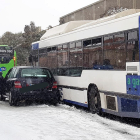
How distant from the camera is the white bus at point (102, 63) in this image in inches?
381

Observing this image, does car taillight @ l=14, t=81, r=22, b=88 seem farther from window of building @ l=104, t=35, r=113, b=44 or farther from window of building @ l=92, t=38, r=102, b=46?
window of building @ l=104, t=35, r=113, b=44

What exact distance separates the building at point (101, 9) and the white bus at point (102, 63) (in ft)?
102

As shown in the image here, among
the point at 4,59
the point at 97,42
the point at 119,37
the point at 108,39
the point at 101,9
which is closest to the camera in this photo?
the point at 119,37

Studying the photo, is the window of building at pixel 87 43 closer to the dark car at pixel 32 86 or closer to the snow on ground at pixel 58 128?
the dark car at pixel 32 86

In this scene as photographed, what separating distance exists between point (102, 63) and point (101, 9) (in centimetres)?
4151

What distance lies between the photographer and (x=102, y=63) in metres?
11.4

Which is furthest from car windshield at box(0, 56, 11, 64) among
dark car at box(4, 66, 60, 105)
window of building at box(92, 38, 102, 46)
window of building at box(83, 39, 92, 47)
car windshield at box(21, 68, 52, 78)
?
window of building at box(92, 38, 102, 46)

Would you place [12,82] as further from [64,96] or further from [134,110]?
[134,110]

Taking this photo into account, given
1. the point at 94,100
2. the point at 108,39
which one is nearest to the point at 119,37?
the point at 108,39

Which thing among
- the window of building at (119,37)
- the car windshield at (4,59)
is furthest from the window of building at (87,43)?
the car windshield at (4,59)

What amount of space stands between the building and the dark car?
31900mm

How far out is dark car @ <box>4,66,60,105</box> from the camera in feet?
44.9

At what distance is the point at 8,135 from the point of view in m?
7.12

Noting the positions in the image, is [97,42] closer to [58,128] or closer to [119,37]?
[119,37]
